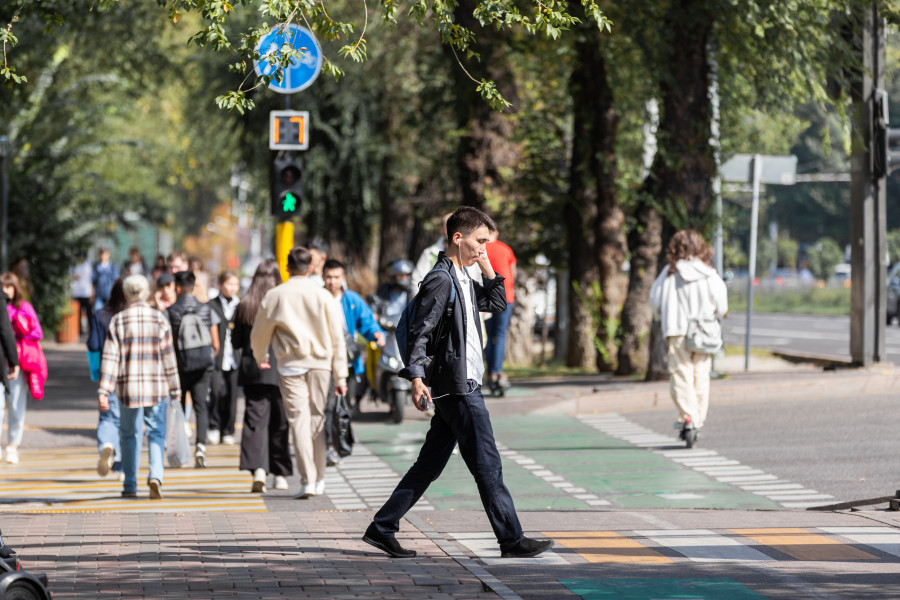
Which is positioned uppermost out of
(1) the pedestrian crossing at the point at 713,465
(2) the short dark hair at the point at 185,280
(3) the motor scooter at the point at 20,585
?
(2) the short dark hair at the point at 185,280

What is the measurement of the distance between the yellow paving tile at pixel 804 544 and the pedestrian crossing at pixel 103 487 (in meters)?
3.46

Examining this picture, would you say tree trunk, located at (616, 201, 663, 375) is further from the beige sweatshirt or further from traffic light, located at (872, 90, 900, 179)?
the beige sweatshirt

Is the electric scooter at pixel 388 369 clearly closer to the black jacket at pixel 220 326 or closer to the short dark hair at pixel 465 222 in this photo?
the black jacket at pixel 220 326

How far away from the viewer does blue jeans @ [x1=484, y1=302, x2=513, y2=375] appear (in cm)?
1484

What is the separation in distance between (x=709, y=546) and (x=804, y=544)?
0.49m

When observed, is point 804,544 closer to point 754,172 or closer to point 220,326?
point 220,326

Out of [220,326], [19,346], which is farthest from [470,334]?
[19,346]

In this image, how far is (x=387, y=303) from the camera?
1484 cm

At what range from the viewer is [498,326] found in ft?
48.7

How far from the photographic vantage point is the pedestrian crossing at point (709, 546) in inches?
274

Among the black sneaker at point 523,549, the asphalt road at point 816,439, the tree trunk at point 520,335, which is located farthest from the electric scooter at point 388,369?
the tree trunk at point 520,335

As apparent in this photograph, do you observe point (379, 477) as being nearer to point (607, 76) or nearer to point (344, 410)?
point (344, 410)

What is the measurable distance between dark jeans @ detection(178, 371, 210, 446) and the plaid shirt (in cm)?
192

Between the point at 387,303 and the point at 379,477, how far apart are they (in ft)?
13.5
